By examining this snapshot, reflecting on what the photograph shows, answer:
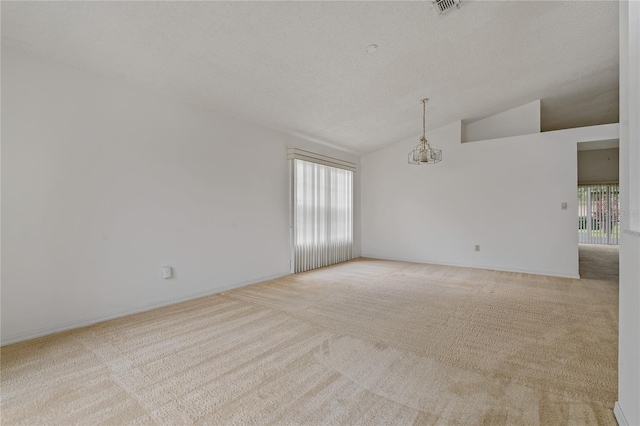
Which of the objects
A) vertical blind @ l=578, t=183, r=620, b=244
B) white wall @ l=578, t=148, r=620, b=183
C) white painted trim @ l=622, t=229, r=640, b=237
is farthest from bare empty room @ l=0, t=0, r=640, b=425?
vertical blind @ l=578, t=183, r=620, b=244

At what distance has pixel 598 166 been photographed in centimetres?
879

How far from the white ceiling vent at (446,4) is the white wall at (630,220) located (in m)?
1.38

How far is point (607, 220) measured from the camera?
30.1 feet

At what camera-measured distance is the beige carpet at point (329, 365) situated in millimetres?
1584

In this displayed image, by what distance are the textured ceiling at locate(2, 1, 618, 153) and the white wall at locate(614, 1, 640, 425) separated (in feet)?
5.39

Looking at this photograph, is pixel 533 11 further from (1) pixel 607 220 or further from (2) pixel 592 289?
(1) pixel 607 220

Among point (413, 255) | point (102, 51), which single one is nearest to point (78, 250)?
point (102, 51)

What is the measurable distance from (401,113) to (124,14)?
4050 mm

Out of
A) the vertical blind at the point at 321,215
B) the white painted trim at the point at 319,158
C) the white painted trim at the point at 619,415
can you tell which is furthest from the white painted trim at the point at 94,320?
the white painted trim at the point at 619,415

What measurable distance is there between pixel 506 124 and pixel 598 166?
598 cm

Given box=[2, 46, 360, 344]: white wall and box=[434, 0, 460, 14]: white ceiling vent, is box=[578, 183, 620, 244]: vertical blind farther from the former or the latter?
box=[2, 46, 360, 344]: white wall

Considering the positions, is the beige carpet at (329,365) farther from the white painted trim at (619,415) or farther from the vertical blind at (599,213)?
the vertical blind at (599,213)

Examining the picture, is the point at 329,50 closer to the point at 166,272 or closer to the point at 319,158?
the point at 319,158

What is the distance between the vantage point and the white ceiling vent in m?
2.61
